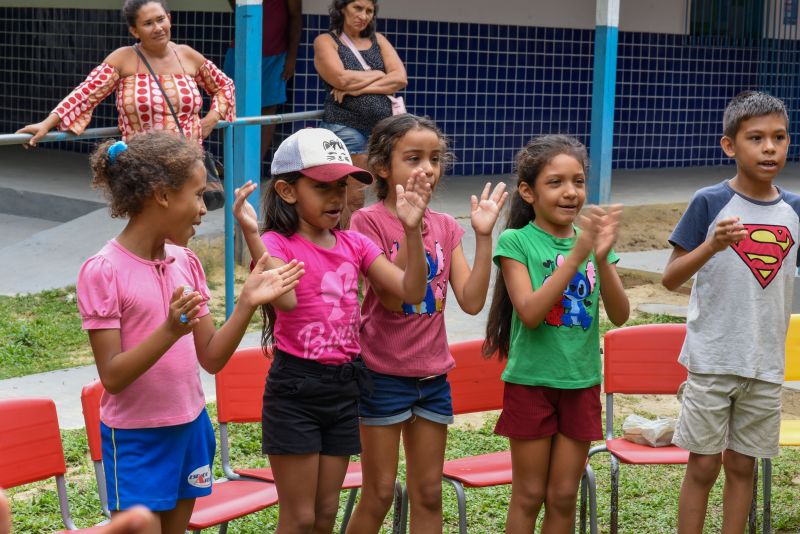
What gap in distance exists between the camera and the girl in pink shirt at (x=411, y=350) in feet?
11.7

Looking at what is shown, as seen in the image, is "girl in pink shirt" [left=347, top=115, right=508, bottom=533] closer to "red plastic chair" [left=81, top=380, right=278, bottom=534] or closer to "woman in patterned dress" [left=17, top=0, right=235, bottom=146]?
"red plastic chair" [left=81, top=380, right=278, bottom=534]

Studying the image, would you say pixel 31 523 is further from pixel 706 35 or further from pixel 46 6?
pixel 706 35

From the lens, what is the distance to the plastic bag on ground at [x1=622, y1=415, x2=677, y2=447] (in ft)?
14.0

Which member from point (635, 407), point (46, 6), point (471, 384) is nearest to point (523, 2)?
point (46, 6)

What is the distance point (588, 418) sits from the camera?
12.0ft

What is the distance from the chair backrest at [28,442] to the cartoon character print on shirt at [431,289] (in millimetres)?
1076

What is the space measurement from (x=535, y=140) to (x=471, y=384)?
954mm

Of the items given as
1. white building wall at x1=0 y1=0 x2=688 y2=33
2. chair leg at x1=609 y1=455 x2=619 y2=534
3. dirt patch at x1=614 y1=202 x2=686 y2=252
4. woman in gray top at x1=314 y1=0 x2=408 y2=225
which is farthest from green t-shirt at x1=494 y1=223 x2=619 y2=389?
white building wall at x1=0 y1=0 x2=688 y2=33

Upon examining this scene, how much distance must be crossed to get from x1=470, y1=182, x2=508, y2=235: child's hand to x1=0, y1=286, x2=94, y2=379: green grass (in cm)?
336

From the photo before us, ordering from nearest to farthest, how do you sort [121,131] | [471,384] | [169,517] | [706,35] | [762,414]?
[169,517]
[762,414]
[471,384]
[121,131]
[706,35]

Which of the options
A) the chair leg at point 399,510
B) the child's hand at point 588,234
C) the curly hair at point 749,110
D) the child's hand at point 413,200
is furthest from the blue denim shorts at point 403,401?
the curly hair at point 749,110

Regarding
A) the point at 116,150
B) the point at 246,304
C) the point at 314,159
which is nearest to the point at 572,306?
the point at 314,159

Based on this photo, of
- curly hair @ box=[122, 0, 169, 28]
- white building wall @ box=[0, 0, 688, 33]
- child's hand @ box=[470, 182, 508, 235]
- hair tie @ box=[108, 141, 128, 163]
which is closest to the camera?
hair tie @ box=[108, 141, 128, 163]

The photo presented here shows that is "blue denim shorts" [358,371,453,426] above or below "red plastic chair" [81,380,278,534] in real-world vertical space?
above
